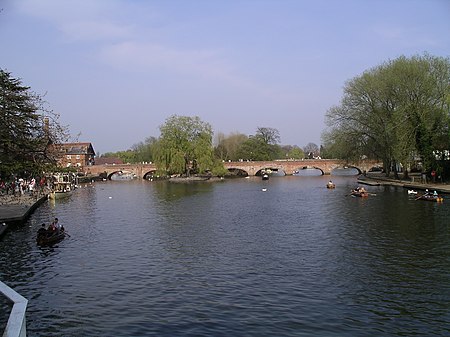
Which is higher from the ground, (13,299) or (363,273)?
(13,299)

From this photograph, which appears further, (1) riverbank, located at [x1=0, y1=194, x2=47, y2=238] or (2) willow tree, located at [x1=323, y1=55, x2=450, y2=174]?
(2) willow tree, located at [x1=323, y1=55, x2=450, y2=174]

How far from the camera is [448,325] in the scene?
10.7 metres

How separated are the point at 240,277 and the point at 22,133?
1385 centimetres

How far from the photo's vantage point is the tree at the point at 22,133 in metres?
21.9

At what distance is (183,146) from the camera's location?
273 ft

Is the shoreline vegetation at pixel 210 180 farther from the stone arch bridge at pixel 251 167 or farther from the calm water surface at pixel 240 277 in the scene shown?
the stone arch bridge at pixel 251 167

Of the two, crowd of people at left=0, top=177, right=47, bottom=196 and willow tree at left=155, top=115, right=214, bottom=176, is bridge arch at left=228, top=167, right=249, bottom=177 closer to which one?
willow tree at left=155, top=115, right=214, bottom=176

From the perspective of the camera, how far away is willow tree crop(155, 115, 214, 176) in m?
82.2

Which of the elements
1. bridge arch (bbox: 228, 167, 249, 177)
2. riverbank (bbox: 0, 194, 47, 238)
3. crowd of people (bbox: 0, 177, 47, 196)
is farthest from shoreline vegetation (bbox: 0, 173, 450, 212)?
bridge arch (bbox: 228, 167, 249, 177)

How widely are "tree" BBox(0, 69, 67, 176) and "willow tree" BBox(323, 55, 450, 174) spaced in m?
34.4

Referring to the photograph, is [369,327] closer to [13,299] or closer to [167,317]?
[167,317]

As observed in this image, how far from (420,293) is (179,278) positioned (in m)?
7.45

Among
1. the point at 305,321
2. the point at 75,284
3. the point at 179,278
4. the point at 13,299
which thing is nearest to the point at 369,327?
the point at 305,321

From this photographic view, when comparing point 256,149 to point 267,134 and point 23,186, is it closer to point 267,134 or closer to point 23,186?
point 267,134
